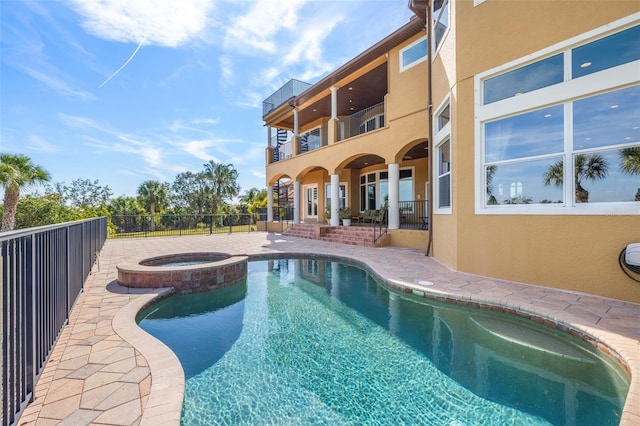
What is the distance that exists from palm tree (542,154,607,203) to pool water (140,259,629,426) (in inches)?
103

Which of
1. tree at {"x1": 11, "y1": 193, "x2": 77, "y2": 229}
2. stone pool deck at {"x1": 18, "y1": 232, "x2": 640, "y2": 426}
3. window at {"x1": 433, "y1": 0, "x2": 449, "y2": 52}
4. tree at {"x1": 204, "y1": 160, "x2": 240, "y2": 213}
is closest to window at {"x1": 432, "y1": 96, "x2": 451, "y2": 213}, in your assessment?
window at {"x1": 433, "y1": 0, "x2": 449, "y2": 52}

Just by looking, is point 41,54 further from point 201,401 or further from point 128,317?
point 201,401

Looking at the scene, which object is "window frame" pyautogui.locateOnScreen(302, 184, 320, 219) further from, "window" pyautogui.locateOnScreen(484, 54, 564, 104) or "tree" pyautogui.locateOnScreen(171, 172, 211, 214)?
"tree" pyautogui.locateOnScreen(171, 172, 211, 214)

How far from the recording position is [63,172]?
38.7 metres

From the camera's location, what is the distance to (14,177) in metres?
12.7

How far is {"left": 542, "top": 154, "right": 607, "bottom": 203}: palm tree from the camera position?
4.71 meters

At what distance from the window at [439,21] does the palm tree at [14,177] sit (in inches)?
706

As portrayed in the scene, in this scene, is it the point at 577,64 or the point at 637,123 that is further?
the point at 577,64

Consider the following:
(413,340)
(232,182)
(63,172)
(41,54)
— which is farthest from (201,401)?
(63,172)

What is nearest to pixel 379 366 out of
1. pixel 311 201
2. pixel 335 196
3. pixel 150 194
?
pixel 335 196

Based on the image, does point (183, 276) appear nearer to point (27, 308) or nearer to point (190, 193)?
point (27, 308)

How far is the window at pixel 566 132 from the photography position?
4.46 metres

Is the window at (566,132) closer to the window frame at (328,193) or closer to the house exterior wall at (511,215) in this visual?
the house exterior wall at (511,215)

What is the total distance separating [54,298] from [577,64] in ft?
27.4
